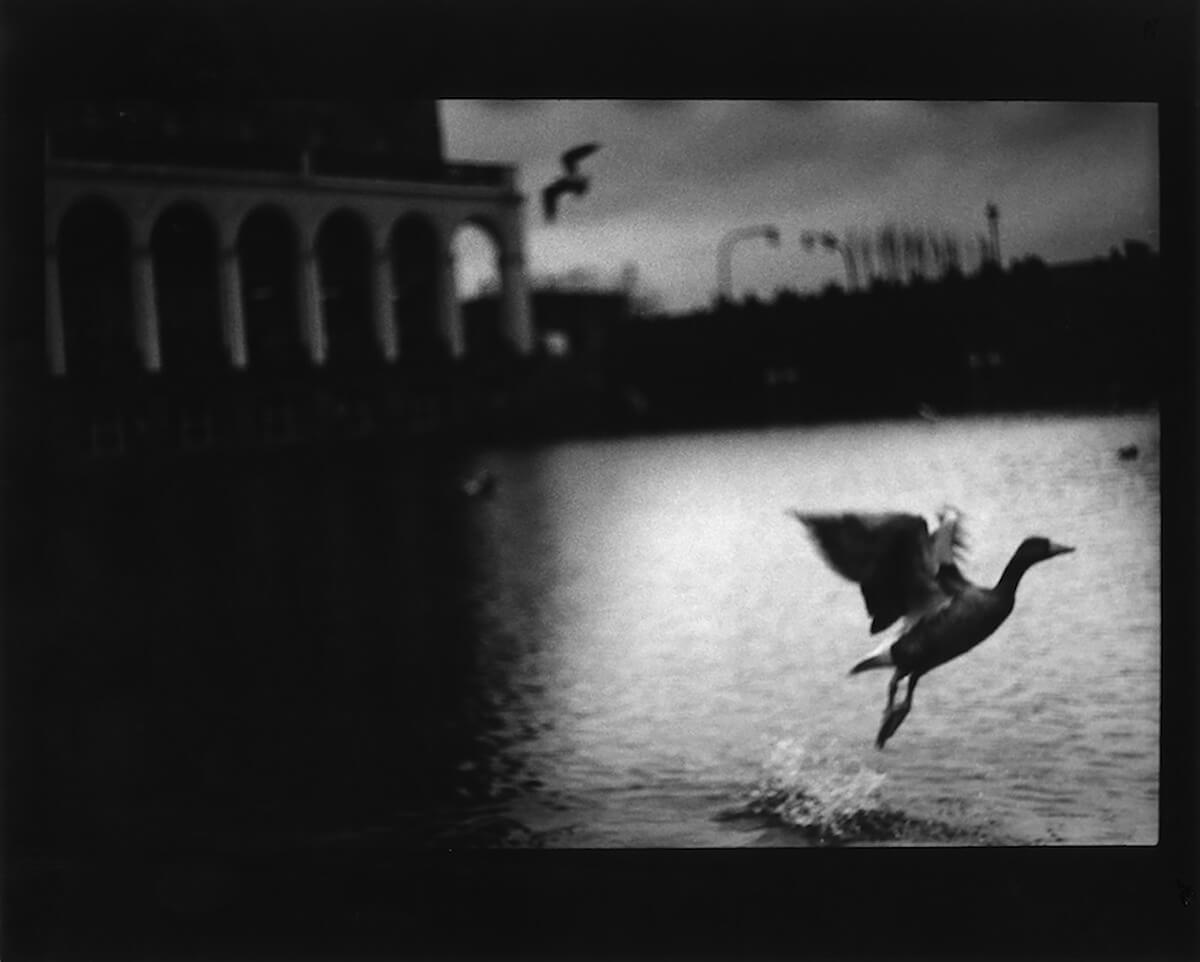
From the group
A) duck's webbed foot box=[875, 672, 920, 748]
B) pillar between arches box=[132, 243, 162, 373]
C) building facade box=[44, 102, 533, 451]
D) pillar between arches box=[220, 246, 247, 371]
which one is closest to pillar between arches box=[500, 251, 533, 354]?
building facade box=[44, 102, 533, 451]

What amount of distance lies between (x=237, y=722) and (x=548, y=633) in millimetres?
772

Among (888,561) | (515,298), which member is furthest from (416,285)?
(888,561)

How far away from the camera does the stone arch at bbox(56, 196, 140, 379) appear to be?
151 inches

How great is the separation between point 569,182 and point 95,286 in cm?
114

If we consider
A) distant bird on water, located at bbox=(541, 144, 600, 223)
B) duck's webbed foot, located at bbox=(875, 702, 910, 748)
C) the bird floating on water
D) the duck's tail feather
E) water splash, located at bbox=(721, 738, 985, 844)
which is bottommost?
water splash, located at bbox=(721, 738, 985, 844)

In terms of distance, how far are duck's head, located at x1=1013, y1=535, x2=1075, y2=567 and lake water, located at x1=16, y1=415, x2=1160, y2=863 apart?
1.1 inches

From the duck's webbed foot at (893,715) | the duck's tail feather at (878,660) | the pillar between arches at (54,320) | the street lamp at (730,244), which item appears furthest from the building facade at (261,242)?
the duck's webbed foot at (893,715)

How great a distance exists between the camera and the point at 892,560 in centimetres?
381

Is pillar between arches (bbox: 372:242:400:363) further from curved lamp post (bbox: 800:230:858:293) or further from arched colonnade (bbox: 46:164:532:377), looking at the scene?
curved lamp post (bbox: 800:230:858:293)

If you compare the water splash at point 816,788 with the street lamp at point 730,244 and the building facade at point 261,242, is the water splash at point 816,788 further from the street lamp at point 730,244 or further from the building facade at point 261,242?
the building facade at point 261,242

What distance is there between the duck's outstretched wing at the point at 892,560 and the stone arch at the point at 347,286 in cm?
127

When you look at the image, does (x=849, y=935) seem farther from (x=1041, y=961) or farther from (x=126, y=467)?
(x=126, y=467)

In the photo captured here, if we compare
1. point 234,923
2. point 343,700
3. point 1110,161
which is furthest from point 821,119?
point 234,923

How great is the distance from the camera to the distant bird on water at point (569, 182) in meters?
3.76
